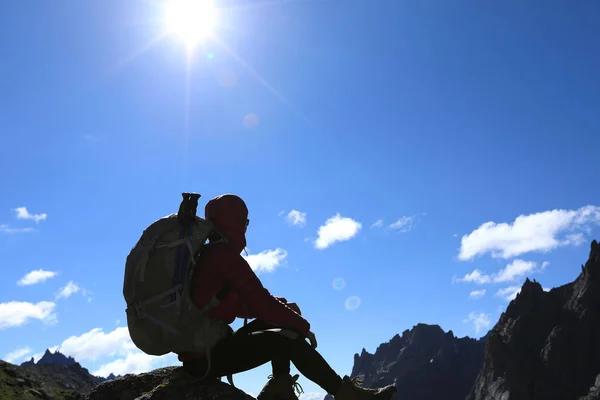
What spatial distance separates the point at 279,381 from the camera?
631 centimetres

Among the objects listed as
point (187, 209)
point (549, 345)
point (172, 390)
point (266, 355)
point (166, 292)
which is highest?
point (549, 345)

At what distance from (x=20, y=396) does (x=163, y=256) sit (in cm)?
4663

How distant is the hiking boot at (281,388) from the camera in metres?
6.30

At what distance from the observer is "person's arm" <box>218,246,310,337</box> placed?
19.0 ft

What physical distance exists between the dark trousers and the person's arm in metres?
0.27

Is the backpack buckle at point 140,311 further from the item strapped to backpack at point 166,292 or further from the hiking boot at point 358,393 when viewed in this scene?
the hiking boot at point 358,393

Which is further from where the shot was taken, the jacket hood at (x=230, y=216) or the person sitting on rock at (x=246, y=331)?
the jacket hood at (x=230, y=216)

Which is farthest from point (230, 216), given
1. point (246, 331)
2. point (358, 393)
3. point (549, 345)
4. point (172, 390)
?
point (549, 345)

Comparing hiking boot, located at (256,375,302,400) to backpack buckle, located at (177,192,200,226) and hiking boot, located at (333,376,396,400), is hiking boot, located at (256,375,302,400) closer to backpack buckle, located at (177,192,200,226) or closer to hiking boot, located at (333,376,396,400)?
hiking boot, located at (333,376,396,400)

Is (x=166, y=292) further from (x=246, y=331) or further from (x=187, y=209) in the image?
(x=246, y=331)

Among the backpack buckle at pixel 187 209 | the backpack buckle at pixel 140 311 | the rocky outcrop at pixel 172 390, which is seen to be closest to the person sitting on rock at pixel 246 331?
the rocky outcrop at pixel 172 390

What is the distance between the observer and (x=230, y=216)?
6219 mm

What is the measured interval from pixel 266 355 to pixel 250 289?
98 centimetres

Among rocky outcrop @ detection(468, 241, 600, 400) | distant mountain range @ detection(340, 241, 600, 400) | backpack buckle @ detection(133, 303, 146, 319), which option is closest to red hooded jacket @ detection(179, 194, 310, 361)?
backpack buckle @ detection(133, 303, 146, 319)
